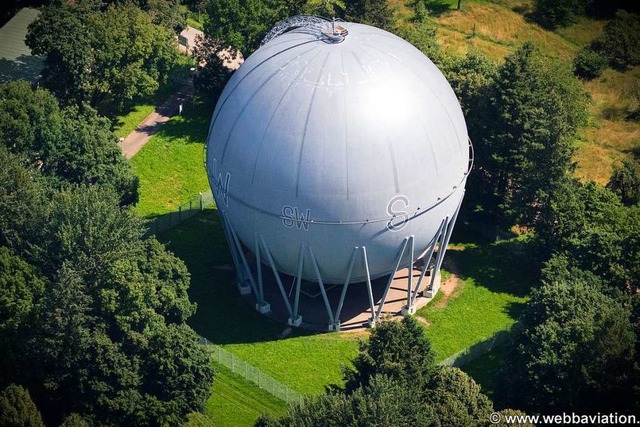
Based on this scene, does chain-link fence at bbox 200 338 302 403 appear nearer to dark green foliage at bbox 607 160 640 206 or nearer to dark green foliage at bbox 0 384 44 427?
dark green foliage at bbox 0 384 44 427

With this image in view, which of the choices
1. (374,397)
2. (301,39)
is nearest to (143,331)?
(374,397)

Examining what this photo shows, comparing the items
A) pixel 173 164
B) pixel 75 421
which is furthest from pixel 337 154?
pixel 173 164

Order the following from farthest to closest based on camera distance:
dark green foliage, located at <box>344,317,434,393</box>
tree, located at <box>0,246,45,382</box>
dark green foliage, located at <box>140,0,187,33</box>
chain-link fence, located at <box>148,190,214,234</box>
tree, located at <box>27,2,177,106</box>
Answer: dark green foliage, located at <box>140,0,187,33</box> < tree, located at <box>27,2,177,106</box> < chain-link fence, located at <box>148,190,214,234</box> < tree, located at <box>0,246,45,382</box> < dark green foliage, located at <box>344,317,434,393</box>

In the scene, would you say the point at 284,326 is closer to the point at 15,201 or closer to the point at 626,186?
the point at 15,201

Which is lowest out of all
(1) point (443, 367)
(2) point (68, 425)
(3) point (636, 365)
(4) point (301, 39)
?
(2) point (68, 425)

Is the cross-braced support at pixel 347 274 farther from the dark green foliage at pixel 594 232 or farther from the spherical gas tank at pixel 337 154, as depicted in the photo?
the dark green foliage at pixel 594 232

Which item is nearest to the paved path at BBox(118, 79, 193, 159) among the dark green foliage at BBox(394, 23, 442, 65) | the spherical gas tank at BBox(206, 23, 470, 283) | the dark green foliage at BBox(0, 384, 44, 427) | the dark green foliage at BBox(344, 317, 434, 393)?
the dark green foliage at BBox(394, 23, 442, 65)

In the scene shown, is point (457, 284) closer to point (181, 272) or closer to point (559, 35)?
point (181, 272)
